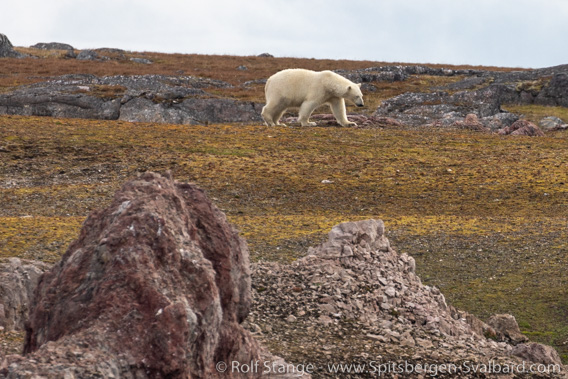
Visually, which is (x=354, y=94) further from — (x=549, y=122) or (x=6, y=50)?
(x=6, y=50)

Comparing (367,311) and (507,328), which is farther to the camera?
(507,328)

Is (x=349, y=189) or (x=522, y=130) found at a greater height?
(x=522, y=130)

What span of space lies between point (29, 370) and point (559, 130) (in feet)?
135

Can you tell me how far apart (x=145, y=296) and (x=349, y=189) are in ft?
62.8

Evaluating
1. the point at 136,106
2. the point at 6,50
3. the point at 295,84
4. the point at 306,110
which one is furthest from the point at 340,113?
the point at 6,50

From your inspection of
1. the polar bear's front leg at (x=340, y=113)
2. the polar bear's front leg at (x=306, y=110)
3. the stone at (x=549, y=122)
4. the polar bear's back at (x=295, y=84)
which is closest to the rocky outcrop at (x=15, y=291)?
the polar bear's back at (x=295, y=84)

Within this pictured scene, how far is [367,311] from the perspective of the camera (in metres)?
11.0

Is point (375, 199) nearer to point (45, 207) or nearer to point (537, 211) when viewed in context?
point (537, 211)

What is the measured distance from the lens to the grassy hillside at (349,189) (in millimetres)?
16500

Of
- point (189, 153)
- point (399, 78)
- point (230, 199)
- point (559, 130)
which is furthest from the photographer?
point (399, 78)

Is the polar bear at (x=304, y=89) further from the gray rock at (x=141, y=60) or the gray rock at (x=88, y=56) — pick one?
the gray rock at (x=88, y=56)

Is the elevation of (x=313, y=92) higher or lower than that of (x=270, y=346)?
higher

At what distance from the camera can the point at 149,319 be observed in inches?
218

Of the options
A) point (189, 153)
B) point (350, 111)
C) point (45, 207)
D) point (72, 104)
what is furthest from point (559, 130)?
point (45, 207)
